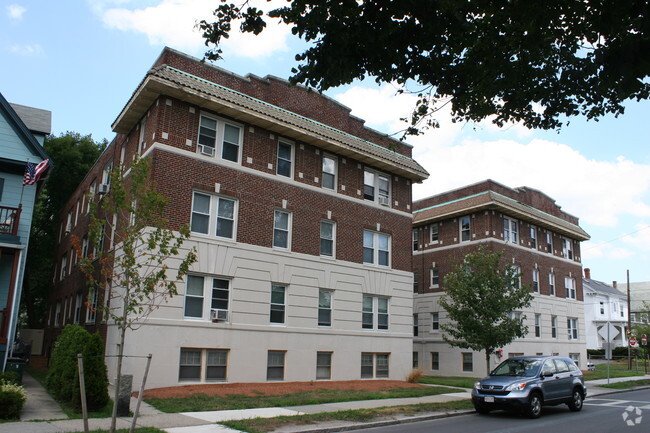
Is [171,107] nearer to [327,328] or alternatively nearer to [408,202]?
[327,328]

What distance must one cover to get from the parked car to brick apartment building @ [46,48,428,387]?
7.83m

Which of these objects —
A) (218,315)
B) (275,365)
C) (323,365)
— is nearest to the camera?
(218,315)

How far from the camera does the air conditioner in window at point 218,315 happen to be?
18.6 meters

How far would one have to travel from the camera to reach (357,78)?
841 centimetres

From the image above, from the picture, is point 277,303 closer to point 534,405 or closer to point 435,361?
point 534,405

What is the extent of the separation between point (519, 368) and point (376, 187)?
11651 millimetres

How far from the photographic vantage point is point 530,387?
14.6 meters

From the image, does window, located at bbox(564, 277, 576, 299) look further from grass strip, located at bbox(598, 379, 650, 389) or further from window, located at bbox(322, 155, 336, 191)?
window, located at bbox(322, 155, 336, 191)

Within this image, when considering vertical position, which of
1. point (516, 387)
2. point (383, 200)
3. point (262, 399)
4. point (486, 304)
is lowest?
point (262, 399)

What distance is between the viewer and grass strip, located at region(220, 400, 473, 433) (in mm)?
11570

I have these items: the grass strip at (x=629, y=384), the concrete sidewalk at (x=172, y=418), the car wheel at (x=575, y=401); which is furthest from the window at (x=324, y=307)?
the grass strip at (x=629, y=384)

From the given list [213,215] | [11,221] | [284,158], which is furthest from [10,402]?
[284,158]

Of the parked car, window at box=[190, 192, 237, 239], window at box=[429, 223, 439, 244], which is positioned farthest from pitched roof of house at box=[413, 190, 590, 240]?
window at box=[190, 192, 237, 239]

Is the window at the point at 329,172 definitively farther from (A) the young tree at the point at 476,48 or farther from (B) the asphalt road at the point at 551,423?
(A) the young tree at the point at 476,48
